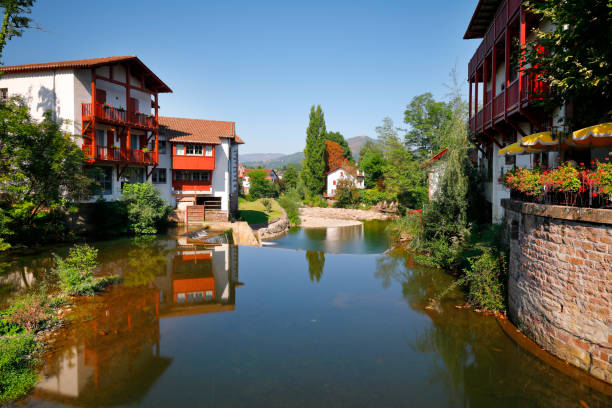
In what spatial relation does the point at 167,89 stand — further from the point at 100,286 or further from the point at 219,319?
the point at 219,319

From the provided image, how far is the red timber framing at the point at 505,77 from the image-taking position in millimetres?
10930

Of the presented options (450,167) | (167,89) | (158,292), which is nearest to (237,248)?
(158,292)

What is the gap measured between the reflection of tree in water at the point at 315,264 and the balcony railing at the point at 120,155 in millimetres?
12818

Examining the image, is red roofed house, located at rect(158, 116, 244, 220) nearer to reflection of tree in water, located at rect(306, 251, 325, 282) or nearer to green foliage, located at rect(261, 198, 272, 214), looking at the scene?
reflection of tree in water, located at rect(306, 251, 325, 282)

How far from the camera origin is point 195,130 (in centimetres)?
2859

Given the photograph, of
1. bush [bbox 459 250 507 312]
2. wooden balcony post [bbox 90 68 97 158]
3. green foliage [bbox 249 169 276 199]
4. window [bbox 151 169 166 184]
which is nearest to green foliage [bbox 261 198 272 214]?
window [bbox 151 169 166 184]

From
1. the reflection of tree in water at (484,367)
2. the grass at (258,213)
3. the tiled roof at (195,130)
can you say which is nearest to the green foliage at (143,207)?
the tiled roof at (195,130)

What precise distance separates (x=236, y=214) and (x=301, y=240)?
7.44 m

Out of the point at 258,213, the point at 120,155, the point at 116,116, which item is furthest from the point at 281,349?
the point at 258,213

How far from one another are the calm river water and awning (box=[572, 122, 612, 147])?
4.79 meters

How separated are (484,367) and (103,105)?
2235 cm

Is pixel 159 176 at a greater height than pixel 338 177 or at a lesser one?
lesser

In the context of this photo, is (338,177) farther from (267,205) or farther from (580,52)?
(580,52)

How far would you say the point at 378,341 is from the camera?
28.9 feet
